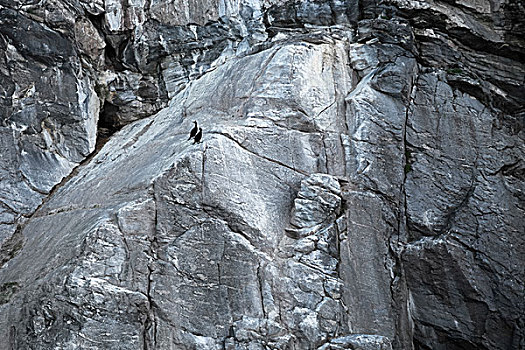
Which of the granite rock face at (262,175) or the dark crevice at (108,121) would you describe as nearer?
the granite rock face at (262,175)

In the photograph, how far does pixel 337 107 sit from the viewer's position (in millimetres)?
9258

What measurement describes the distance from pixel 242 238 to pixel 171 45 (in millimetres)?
5032

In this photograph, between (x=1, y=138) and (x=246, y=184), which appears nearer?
(x=246, y=184)

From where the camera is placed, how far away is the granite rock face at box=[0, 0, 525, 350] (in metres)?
7.58

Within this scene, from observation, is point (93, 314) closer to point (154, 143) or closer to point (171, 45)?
point (154, 143)

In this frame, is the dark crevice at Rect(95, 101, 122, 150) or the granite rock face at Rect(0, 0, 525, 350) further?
the dark crevice at Rect(95, 101, 122, 150)

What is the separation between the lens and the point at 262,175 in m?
8.40

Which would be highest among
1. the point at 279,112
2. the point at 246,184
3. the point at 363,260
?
the point at 279,112

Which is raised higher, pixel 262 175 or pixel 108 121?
pixel 108 121

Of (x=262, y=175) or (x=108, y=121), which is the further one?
(x=108, y=121)

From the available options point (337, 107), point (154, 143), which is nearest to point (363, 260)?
point (337, 107)

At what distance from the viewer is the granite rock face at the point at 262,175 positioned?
758 centimetres

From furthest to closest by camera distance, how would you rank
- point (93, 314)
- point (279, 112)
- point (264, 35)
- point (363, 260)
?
point (264, 35), point (279, 112), point (363, 260), point (93, 314)

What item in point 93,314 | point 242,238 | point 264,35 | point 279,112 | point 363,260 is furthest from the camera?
point 264,35
